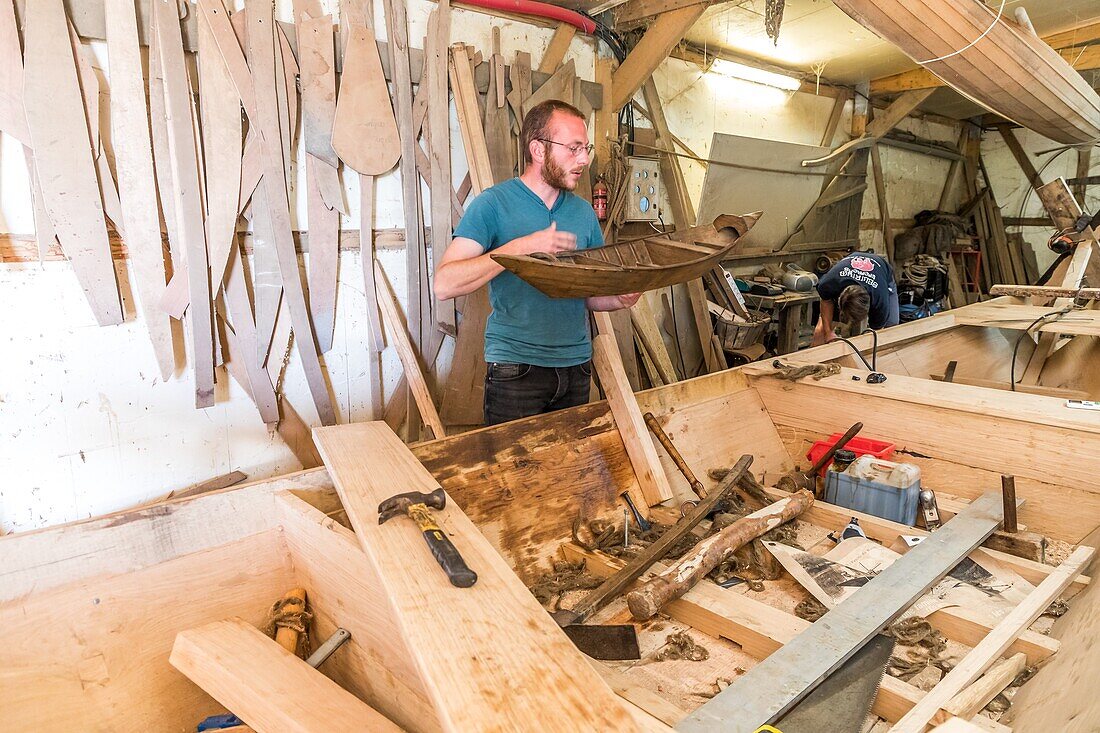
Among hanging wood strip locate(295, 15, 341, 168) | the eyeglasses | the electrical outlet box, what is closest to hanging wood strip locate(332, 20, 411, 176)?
hanging wood strip locate(295, 15, 341, 168)

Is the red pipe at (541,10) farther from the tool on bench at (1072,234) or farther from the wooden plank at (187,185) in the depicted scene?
the tool on bench at (1072,234)

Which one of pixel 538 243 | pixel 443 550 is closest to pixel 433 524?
pixel 443 550

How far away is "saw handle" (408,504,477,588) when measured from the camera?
100 centimetres

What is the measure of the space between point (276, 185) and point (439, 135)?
80cm

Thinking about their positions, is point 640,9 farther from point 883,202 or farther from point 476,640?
point 883,202

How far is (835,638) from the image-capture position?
1306 millimetres

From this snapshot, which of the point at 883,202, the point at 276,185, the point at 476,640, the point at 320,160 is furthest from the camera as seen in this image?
the point at 883,202

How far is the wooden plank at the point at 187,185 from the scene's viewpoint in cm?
240

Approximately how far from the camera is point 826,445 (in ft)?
7.10

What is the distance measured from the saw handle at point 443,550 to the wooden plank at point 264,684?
0.30 metres

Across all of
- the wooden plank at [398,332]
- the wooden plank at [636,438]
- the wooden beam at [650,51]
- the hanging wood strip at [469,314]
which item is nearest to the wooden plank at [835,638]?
the wooden plank at [636,438]

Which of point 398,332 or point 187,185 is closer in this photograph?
point 187,185

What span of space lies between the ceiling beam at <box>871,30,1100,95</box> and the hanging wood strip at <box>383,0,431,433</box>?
3817mm

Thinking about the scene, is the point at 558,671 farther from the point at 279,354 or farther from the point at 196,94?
the point at 196,94
